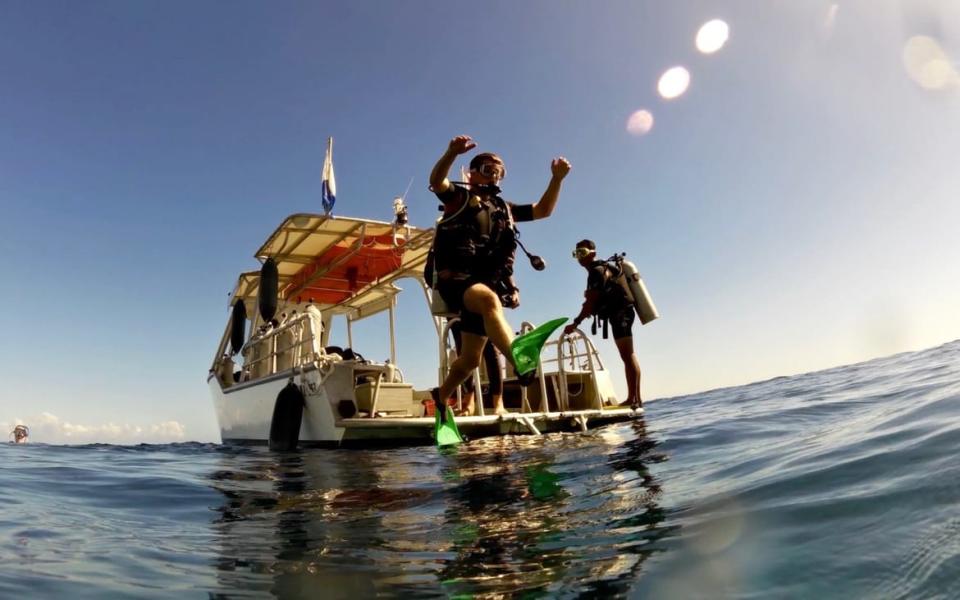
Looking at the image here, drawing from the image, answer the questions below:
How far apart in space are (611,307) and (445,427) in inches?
135

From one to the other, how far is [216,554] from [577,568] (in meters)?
1.13

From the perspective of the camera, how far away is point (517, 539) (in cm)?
169

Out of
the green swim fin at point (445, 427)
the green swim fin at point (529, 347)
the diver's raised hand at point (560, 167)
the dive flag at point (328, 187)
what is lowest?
the green swim fin at point (445, 427)

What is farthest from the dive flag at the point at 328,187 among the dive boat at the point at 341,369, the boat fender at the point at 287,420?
the boat fender at the point at 287,420

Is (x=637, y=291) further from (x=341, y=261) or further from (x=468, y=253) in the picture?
(x=341, y=261)

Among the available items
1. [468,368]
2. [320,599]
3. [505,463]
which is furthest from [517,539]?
[468,368]

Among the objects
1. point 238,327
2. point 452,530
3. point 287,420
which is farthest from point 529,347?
point 238,327

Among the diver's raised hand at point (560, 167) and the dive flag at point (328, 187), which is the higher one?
the dive flag at point (328, 187)

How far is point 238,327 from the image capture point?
11.1 meters

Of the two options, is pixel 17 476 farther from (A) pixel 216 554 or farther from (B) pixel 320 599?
(B) pixel 320 599

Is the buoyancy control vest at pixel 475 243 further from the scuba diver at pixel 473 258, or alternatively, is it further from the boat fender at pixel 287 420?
the boat fender at pixel 287 420

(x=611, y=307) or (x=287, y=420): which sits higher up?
(x=611, y=307)

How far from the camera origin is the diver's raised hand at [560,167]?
4.29 m

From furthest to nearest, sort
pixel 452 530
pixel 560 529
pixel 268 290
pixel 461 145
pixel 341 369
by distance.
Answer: pixel 268 290, pixel 341 369, pixel 461 145, pixel 452 530, pixel 560 529
